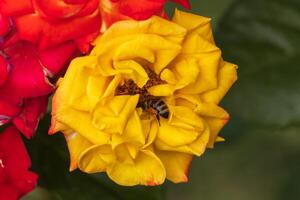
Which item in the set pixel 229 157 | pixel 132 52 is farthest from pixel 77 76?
pixel 229 157

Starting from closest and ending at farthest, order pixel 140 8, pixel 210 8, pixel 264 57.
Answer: pixel 140 8, pixel 264 57, pixel 210 8

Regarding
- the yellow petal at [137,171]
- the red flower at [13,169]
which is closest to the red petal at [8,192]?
the red flower at [13,169]

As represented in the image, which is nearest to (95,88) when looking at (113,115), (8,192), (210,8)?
(113,115)

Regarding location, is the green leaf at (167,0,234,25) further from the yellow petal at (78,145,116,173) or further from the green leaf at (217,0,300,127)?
the yellow petal at (78,145,116,173)

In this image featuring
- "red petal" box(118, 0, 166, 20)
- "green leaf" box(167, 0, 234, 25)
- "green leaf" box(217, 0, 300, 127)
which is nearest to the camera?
"red petal" box(118, 0, 166, 20)

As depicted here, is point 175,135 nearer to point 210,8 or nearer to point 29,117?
point 29,117

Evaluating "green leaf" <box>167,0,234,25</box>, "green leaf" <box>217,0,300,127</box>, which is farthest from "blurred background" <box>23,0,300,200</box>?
"green leaf" <box>167,0,234,25</box>

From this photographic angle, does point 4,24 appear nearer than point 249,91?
Yes
